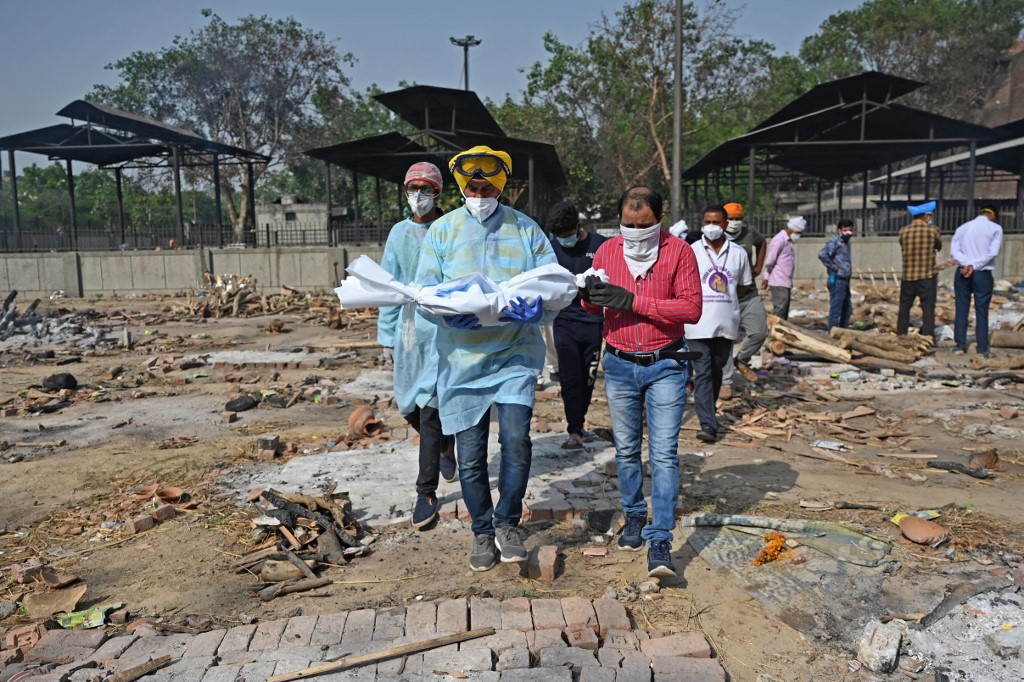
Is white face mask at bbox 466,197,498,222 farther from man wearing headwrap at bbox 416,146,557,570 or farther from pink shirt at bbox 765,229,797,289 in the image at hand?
pink shirt at bbox 765,229,797,289

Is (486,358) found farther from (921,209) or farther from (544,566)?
(921,209)

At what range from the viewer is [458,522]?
4848 millimetres

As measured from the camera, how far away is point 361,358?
38.0ft

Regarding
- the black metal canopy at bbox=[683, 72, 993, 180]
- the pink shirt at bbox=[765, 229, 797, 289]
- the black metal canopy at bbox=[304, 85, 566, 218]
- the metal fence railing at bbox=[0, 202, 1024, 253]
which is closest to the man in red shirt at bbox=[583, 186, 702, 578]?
the pink shirt at bbox=[765, 229, 797, 289]

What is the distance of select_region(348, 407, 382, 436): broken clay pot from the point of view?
699 centimetres

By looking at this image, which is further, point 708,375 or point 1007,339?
point 1007,339

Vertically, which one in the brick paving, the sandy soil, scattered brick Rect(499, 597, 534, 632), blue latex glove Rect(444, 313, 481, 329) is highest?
blue latex glove Rect(444, 313, 481, 329)

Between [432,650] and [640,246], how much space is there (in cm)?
212

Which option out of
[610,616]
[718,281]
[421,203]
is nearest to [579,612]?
[610,616]

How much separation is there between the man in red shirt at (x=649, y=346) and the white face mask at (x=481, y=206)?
24.8 inches

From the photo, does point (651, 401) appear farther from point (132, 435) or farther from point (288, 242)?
point (288, 242)

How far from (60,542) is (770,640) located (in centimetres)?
394

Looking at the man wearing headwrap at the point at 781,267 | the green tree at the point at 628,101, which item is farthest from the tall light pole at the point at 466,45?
the man wearing headwrap at the point at 781,267

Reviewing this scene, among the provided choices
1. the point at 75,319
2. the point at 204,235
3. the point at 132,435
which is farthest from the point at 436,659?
the point at 204,235
